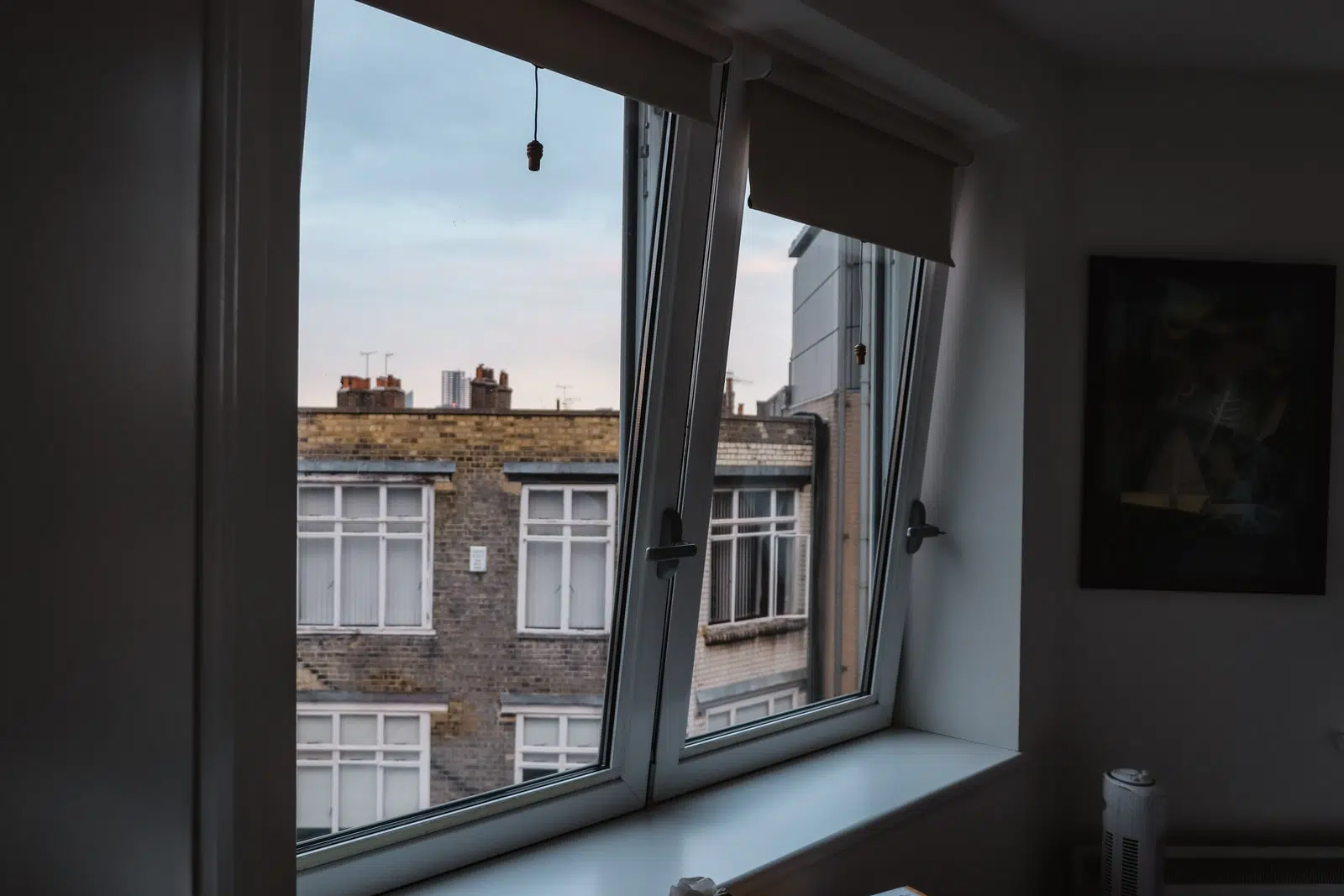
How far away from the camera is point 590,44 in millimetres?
1571

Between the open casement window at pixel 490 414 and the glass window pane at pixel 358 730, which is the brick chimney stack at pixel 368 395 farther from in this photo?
the glass window pane at pixel 358 730

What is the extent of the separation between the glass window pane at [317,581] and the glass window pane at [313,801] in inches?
9.5

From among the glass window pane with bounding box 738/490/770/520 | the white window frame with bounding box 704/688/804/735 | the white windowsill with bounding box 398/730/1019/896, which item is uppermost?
the glass window pane with bounding box 738/490/770/520

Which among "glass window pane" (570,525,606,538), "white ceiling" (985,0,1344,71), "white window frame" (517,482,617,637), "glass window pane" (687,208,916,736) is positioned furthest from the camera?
"white ceiling" (985,0,1344,71)

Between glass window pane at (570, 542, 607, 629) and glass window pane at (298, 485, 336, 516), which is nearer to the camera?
glass window pane at (298, 485, 336, 516)

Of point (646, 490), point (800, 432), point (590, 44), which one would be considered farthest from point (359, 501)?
point (800, 432)

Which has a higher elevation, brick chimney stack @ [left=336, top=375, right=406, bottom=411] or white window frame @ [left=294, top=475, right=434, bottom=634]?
brick chimney stack @ [left=336, top=375, right=406, bottom=411]

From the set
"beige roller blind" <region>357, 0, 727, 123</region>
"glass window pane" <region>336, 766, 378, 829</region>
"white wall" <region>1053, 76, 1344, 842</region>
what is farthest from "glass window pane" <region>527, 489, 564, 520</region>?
"white wall" <region>1053, 76, 1344, 842</region>

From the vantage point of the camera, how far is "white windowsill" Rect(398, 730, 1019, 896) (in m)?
1.65

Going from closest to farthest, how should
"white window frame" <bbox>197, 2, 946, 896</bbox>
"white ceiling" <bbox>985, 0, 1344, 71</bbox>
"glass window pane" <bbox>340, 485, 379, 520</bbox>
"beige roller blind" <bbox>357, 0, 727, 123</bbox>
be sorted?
"white window frame" <bbox>197, 2, 946, 896</bbox> < "beige roller blind" <bbox>357, 0, 727, 123</bbox> < "glass window pane" <bbox>340, 485, 379, 520</bbox> < "white ceiling" <bbox>985, 0, 1344, 71</bbox>

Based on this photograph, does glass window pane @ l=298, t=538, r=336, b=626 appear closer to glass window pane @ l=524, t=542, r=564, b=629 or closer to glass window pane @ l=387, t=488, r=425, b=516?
glass window pane @ l=387, t=488, r=425, b=516

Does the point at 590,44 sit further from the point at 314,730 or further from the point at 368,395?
the point at 314,730

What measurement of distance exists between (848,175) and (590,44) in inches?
31.3

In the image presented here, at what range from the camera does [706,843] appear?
184 cm
